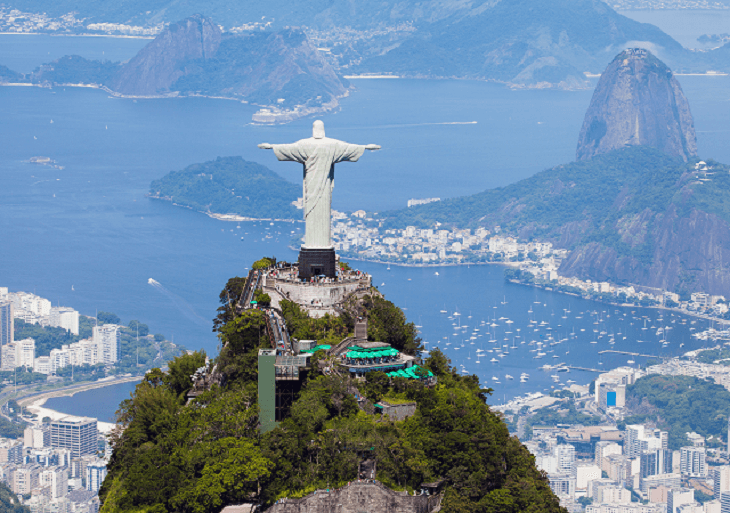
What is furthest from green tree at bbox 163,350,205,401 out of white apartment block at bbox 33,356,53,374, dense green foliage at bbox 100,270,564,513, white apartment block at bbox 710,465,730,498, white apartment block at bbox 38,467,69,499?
white apartment block at bbox 33,356,53,374

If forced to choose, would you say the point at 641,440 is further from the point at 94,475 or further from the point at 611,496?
the point at 94,475

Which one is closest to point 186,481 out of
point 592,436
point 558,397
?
point 592,436

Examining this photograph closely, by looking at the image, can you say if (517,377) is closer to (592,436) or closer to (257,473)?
(592,436)

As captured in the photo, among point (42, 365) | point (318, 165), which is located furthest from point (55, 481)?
point (318, 165)

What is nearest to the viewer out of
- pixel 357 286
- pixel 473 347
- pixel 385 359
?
pixel 385 359

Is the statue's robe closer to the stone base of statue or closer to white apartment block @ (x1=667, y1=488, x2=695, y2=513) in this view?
the stone base of statue

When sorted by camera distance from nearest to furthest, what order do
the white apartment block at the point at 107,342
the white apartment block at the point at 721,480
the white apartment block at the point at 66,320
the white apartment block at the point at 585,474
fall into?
1. the white apartment block at the point at 585,474
2. the white apartment block at the point at 721,480
3. the white apartment block at the point at 107,342
4. the white apartment block at the point at 66,320

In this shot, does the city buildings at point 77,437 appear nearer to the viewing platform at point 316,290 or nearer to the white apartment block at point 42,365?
the white apartment block at point 42,365

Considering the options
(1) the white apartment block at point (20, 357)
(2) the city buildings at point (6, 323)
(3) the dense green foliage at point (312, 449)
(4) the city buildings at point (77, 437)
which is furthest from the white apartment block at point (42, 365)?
(3) the dense green foliage at point (312, 449)
